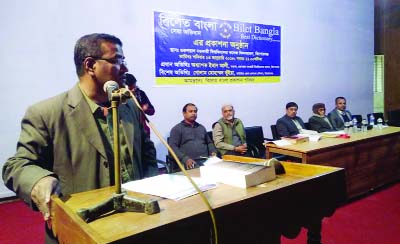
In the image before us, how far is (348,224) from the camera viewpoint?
127 inches

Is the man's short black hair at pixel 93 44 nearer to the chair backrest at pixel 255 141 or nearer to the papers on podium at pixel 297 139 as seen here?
the papers on podium at pixel 297 139

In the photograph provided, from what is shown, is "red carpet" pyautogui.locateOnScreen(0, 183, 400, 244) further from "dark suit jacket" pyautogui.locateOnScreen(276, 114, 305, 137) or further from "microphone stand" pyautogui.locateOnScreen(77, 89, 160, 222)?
"microphone stand" pyautogui.locateOnScreen(77, 89, 160, 222)

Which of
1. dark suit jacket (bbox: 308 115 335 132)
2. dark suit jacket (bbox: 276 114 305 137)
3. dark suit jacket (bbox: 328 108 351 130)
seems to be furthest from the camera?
dark suit jacket (bbox: 328 108 351 130)

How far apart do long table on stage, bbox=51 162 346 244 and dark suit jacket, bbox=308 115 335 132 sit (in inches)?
184

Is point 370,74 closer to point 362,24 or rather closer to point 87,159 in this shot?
point 362,24

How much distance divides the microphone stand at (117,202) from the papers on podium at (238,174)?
378 millimetres

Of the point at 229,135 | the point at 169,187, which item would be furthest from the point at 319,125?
the point at 169,187

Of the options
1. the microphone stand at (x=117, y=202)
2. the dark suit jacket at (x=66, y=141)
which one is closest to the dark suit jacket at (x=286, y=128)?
the dark suit jacket at (x=66, y=141)

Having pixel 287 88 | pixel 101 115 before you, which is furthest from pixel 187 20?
pixel 101 115

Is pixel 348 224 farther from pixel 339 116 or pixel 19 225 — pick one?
pixel 339 116

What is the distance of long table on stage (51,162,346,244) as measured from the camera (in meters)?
0.88

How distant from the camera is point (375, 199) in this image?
13.0ft

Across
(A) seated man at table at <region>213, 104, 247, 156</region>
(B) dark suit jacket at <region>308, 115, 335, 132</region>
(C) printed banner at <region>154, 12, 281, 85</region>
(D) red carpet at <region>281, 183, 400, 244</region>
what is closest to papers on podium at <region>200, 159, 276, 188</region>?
(D) red carpet at <region>281, 183, 400, 244</region>

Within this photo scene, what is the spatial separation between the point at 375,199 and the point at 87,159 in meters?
3.68
